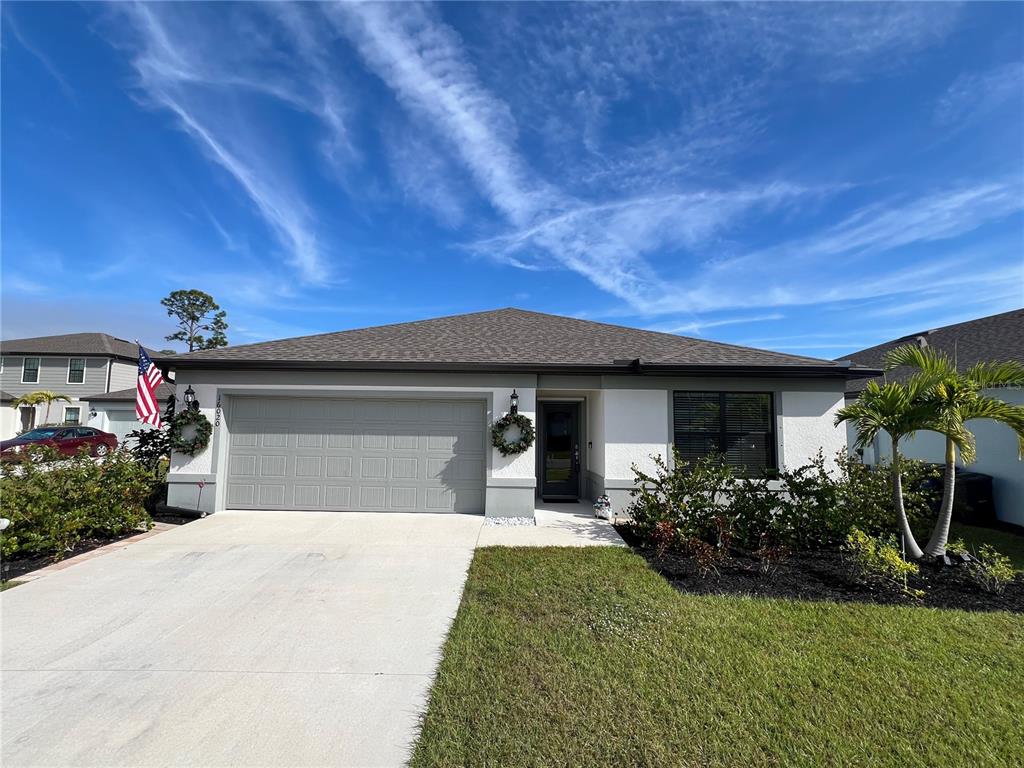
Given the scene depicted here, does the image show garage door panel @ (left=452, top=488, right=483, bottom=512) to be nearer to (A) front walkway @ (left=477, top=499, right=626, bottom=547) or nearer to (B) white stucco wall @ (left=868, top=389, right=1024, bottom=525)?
(A) front walkway @ (left=477, top=499, right=626, bottom=547)

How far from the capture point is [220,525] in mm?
7367

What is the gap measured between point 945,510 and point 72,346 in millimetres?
38009

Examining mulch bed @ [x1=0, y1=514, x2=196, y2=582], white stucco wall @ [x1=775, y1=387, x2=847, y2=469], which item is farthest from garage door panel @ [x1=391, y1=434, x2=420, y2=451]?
white stucco wall @ [x1=775, y1=387, x2=847, y2=469]

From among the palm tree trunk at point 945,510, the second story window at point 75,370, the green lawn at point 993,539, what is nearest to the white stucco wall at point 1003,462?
the green lawn at point 993,539

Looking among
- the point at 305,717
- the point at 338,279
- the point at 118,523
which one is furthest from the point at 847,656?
the point at 338,279

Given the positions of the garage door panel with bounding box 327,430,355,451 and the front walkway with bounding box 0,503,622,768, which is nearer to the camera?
the front walkway with bounding box 0,503,622,768

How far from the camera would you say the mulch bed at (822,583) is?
4.54 m

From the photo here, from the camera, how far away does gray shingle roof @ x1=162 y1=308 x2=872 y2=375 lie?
814cm

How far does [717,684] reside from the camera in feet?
9.87

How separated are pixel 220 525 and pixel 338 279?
951 centimetres

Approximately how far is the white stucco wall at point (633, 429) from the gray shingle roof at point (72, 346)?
27.9m

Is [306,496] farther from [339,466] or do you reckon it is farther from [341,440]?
[341,440]

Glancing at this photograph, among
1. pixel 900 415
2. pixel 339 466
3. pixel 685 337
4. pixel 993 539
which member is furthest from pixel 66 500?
pixel 993 539

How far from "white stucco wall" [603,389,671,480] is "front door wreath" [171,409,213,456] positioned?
302 inches
